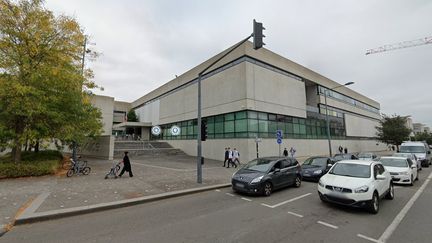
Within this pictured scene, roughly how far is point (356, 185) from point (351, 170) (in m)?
1.23

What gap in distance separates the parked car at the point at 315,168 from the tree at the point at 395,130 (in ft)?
126

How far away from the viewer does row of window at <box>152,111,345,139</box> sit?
867 inches

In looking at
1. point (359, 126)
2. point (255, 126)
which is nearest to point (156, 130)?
point (255, 126)

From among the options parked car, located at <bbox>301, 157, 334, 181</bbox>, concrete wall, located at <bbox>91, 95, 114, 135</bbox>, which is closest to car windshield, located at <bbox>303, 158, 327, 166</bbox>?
parked car, located at <bbox>301, 157, 334, 181</bbox>

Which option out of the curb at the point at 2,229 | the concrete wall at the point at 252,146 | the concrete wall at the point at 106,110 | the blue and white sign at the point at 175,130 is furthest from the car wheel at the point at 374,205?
the concrete wall at the point at 106,110

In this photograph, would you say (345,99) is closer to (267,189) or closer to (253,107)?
(253,107)

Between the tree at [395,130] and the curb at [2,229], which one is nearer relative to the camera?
the curb at [2,229]

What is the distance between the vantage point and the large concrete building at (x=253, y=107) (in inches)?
884

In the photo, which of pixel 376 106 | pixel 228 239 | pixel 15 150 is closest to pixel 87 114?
pixel 15 150

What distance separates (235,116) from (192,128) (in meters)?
8.67

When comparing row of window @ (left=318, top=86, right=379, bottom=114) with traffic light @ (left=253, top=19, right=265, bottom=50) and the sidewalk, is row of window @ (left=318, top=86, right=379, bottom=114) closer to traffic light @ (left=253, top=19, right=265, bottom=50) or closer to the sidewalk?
traffic light @ (left=253, top=19, right=265, bottom=50)

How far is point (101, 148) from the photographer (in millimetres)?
24812

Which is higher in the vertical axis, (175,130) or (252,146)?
(175,130)

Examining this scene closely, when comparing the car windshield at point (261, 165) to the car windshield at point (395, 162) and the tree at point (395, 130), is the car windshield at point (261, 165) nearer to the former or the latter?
the car windshield at point (395, 162)
